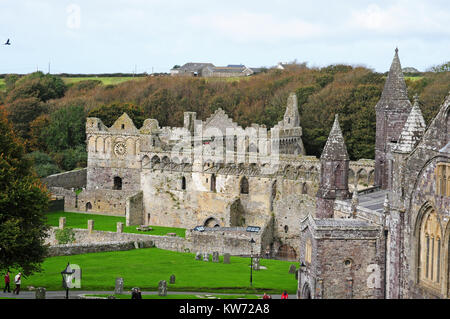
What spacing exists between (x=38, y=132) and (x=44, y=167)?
1390 centimetres

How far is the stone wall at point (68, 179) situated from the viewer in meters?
75.6

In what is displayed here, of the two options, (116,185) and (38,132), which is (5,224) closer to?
(116,185)

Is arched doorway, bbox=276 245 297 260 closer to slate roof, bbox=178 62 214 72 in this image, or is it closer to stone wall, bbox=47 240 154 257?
stone wall, bbox=47 240 154 257

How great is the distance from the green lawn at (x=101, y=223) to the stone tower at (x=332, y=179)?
2083cm


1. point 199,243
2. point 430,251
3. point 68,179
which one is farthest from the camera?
point 68,179

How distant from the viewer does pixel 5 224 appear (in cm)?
3828

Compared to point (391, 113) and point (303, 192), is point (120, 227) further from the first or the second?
point (391, 113)

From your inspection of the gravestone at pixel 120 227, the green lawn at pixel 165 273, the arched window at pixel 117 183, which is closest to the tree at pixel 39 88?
the arched window at pixel 117 183

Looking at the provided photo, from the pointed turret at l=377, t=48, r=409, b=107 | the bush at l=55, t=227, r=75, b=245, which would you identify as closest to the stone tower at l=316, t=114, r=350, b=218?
the pointed turret at l=377, t=48, r=409, b=107

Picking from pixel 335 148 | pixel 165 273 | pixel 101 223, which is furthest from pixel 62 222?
pixel 335 148

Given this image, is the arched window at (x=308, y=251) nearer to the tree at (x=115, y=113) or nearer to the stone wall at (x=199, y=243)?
the stone wall at (x=199, y=243)

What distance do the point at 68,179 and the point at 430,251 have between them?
51.3 meters

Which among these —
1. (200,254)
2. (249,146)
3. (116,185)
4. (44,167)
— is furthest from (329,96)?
(200,254)

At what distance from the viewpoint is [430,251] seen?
3161 centimetres
